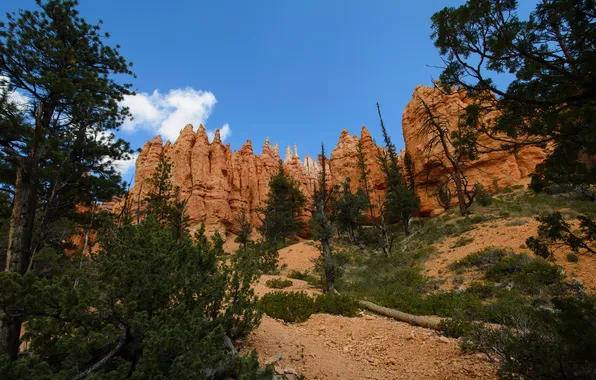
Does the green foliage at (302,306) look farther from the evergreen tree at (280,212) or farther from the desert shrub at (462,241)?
the evergreen tree at (280,212)

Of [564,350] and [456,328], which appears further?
[456,328]

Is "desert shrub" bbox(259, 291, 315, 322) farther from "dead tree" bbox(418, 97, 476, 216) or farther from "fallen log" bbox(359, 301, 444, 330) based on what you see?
"dead tree" bbox(418, 97, 476, 216)

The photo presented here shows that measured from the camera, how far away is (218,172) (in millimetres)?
41219

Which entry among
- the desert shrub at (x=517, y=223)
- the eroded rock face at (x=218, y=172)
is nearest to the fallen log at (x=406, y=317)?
the desert shrub at (x=517, y=223)

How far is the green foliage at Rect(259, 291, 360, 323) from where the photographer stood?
720 centimetres

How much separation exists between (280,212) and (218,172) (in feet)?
43.1

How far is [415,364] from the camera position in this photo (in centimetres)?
468

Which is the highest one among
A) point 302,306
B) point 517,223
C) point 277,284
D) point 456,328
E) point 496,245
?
point 517,223

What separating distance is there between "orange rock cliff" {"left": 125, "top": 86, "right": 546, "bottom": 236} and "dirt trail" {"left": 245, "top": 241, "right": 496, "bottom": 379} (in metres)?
26.9

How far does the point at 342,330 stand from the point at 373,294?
4507 millimetres

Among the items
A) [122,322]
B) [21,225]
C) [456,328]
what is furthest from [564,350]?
[21,225]

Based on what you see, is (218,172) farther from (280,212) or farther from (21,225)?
(21,225)

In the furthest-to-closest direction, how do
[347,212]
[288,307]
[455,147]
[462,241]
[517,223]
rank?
1. [347,212]
2. [462,241]
3. [517,223]
4. [288,307]
5. [455,147]

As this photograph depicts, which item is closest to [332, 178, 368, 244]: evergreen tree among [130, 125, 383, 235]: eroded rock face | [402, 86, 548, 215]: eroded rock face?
[402, 86, 548, 215]: eroded rock face
